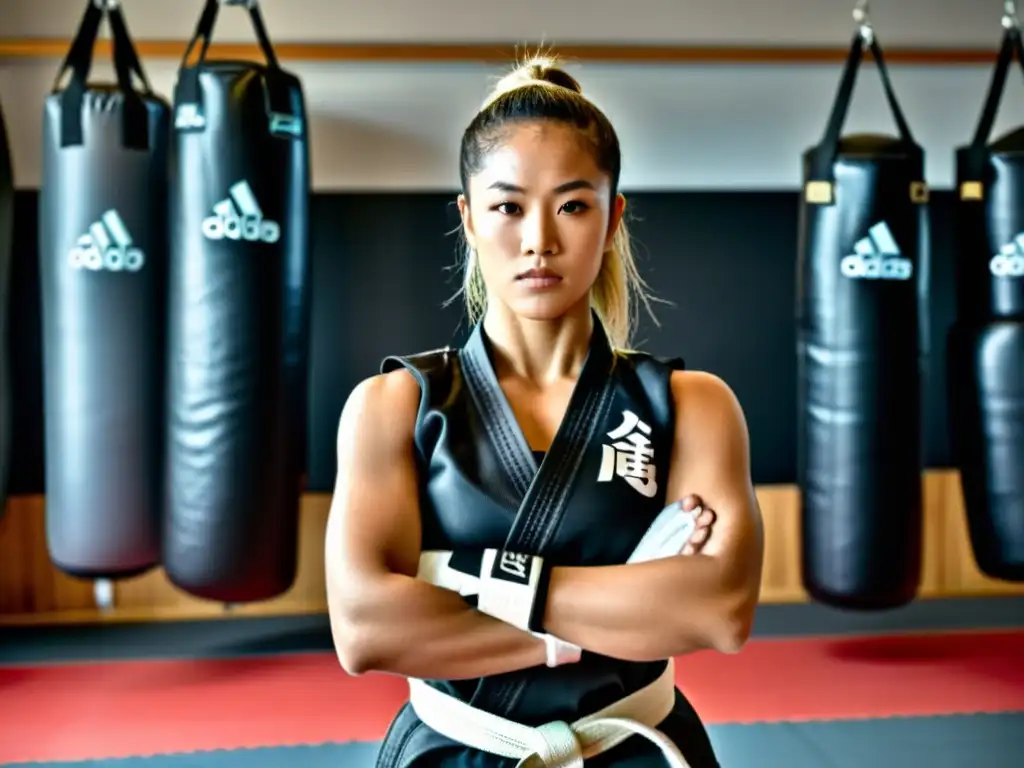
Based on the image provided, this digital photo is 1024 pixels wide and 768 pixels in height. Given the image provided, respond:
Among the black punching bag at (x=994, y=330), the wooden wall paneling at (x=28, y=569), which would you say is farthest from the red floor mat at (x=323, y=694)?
the wooden wall paneling at (x=28, y=569)

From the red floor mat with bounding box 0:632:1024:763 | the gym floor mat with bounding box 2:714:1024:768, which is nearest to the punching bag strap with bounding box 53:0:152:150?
the red floor mat with bounding box 0:632:1024:763

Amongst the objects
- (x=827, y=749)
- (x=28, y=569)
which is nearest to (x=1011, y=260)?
(x=827, y=749)

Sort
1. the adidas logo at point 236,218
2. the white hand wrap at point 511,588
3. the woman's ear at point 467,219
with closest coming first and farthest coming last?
the white hand wrap at point 511,588 → the woman's ear at point 467,219 → the adidas logo at point 236,218

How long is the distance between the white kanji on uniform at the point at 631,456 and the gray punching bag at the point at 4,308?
2676 mm

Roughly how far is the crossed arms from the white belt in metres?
0.10

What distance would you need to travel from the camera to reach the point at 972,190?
10.5ft

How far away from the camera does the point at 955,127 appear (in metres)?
3.97

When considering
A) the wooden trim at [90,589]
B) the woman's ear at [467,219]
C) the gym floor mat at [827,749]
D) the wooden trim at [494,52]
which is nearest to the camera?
the woman's ear at [467,219]

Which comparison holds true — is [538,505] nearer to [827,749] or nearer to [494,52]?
[827,749]

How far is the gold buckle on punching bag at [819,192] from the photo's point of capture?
3127mm

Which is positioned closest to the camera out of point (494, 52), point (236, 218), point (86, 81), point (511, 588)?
point (511, 588)

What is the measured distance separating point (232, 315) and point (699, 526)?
6.86 ft

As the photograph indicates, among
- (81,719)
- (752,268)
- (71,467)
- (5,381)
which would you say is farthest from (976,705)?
(5,381)

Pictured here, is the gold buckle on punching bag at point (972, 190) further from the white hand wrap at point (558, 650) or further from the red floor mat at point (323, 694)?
the white hand wrap at point (558, 650)
